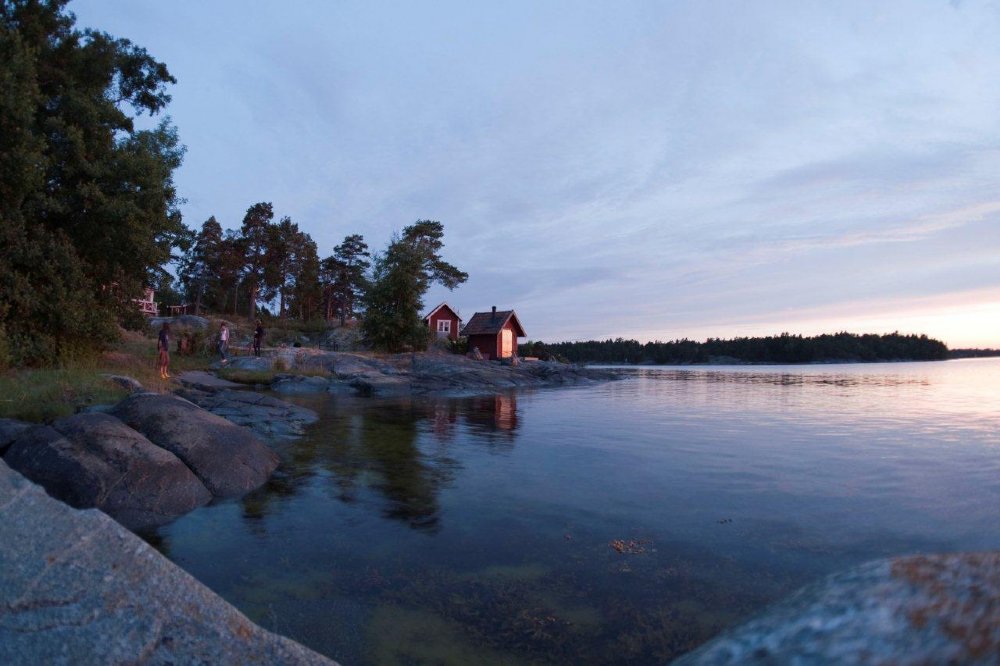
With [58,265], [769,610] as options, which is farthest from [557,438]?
[58,265]

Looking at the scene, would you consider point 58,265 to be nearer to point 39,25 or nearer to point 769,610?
point 39,25

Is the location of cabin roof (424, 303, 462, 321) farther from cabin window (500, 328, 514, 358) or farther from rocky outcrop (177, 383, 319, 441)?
rocky outcrop (177, 383, 319, 441)

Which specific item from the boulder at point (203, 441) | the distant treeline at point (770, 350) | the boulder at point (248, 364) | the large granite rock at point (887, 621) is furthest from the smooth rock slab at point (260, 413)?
the distant treeline at point (770, 350)

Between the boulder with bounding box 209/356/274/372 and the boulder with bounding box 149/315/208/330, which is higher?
the boulder with bounding box 149/315/208/330

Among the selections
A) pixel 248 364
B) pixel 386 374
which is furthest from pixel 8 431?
pixel 386 374

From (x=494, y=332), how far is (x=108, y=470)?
4645cm

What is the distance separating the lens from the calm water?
5059mm

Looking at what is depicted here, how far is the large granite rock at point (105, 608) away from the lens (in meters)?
3.08

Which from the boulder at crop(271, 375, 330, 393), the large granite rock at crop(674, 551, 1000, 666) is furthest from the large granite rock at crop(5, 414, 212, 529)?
the boulder at crop(271, 375, 330, 393)

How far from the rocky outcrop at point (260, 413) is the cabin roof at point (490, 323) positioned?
119ft

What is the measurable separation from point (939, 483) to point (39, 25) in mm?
28458

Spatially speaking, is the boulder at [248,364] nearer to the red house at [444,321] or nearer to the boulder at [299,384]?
the boulder at [299,384]

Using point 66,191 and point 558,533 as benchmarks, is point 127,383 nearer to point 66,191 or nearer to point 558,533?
point 66,191

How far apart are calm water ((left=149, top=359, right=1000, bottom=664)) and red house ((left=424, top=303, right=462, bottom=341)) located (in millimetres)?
45295
